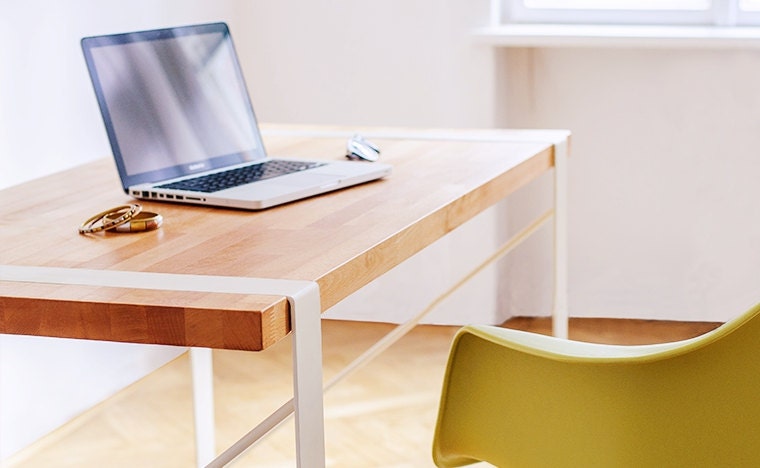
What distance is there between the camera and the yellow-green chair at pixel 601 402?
127cm

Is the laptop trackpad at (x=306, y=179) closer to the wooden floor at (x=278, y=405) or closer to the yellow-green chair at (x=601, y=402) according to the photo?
the yellow-green chair at (x=601, y=402)

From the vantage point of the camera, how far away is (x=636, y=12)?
3475 mm

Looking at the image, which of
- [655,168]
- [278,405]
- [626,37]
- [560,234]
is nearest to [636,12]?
[626,37]

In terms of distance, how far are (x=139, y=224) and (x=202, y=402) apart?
2.87 feet

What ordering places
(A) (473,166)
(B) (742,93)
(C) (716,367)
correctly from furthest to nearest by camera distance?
(B) (742,93)
(A) (473,166)
(C) (716,367)

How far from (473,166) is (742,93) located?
158 cm

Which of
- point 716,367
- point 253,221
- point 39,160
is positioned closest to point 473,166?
point 253,221

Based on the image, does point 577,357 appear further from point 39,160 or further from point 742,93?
point 742,93

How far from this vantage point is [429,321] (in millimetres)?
3561

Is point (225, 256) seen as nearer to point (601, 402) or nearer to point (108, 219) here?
point (108, 219)

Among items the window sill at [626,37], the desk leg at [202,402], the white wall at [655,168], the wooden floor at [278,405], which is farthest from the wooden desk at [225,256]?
the white wall at [655,168]

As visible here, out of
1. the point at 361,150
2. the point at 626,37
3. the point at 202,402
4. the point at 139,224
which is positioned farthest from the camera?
the point at 626,37

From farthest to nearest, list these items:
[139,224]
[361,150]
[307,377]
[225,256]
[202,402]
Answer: [202,402], [361,150], [139,224], [225,256], [307,377]

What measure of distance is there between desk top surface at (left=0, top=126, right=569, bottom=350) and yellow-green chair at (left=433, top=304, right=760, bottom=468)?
0.20m
